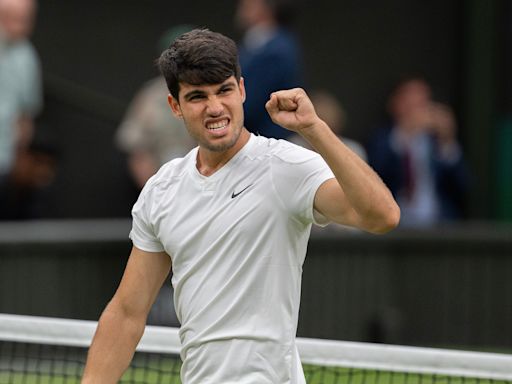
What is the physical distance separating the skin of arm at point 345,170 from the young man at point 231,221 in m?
0.07

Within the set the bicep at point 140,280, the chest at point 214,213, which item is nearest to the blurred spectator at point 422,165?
the bicep at point 140,280

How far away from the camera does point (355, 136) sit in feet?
45.0

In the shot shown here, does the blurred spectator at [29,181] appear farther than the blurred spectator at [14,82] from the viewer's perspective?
Yes

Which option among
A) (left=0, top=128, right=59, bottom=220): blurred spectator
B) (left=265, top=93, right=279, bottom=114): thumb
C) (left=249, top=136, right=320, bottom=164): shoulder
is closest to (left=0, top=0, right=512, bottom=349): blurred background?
(left=0, top=128, right=59, bottom=220): blurred spectator

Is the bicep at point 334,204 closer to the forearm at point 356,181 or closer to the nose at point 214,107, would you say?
the forearm at point 356,181

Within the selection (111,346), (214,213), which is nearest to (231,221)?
(214,213)

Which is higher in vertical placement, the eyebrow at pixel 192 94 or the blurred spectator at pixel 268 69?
the eyebrow at pixel 192 94

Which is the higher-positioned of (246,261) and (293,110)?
(293,110)

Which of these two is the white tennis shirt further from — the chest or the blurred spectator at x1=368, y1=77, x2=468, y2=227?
the blurred spectator at x1=368, y1=77, x2=468, y2=227

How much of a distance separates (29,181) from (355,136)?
359cm

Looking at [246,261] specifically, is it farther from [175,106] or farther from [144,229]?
[175,106]

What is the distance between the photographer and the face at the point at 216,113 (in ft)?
15.6

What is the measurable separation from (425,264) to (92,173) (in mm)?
3616

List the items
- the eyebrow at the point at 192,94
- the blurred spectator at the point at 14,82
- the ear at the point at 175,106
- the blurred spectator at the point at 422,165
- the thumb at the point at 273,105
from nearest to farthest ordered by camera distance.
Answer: the thumb at the point at 273,105
the eyebrow at the point at 192,94
the ear at the point at 175,106
the blurred spectator at the point at 14,82
the blurred spectator at the point at 422,165
